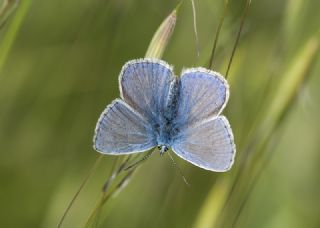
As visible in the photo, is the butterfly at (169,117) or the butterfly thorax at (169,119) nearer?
the butterfly at (169,117)

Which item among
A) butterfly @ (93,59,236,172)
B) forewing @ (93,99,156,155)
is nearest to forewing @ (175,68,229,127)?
butterfly @ (93,59,236,172)

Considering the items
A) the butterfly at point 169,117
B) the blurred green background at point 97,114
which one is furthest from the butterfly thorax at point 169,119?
the blurred green background at point 97,114

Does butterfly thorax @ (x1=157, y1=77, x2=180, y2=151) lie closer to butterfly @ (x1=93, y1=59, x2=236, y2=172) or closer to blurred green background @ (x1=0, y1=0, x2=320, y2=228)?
butterfly @ (x1=93, y1=59, x2=236, y2=172)

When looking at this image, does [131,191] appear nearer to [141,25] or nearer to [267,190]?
[267,190]

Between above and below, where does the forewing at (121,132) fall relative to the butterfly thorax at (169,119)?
below

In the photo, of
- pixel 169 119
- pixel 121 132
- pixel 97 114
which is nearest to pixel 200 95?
pixel 169 119

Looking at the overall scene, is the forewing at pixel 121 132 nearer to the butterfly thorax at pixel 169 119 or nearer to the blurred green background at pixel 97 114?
the butterfly thorax at pixel 169 119

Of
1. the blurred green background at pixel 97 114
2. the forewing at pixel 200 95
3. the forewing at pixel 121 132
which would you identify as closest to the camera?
the forewing at pixel 121 132
